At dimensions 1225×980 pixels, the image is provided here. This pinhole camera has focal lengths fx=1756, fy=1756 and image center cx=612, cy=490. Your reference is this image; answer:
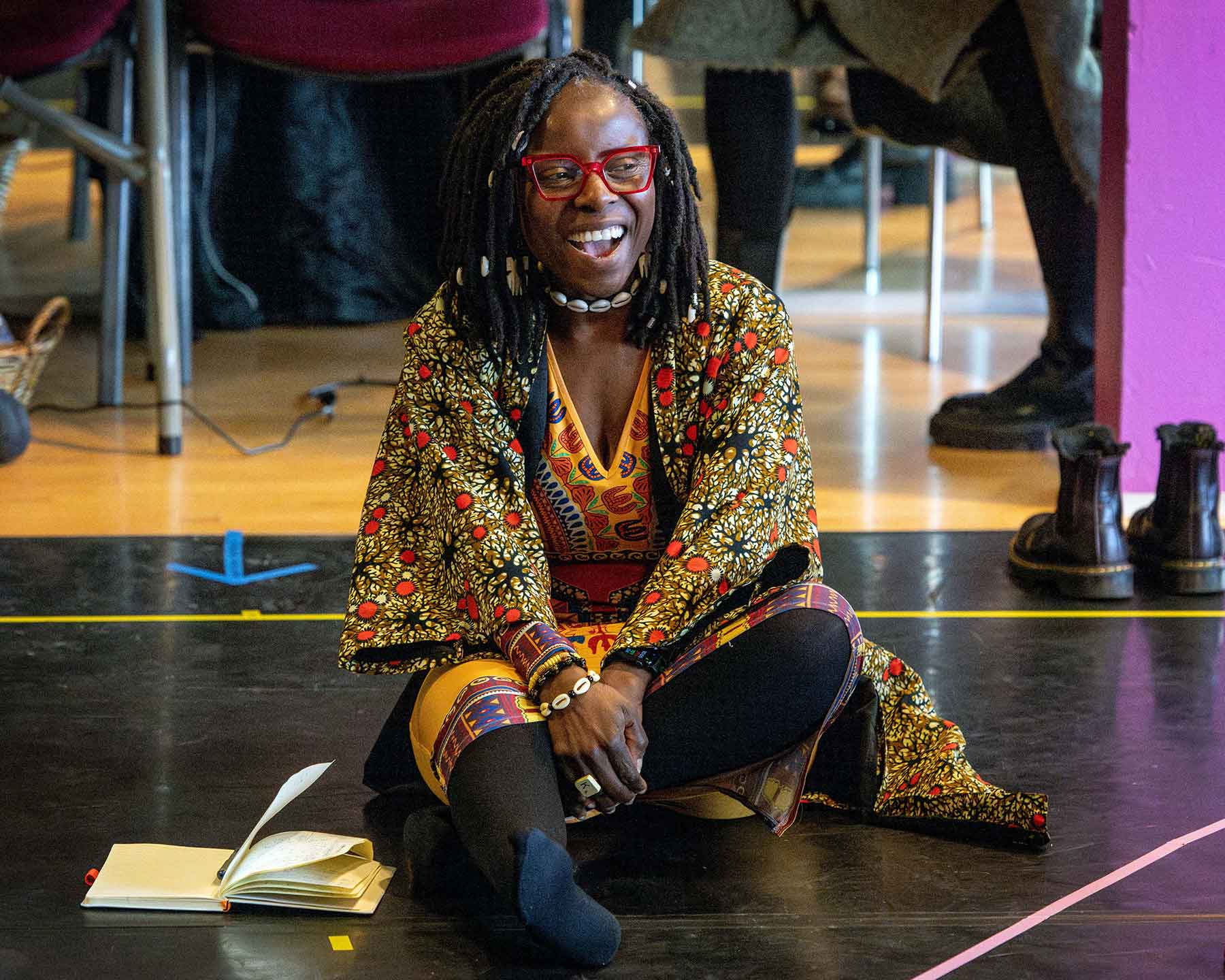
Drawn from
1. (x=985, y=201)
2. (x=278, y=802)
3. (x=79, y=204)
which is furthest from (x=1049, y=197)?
(x=79, y=204)

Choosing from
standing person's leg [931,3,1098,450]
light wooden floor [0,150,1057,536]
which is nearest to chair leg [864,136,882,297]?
light wooden floor [0,150,1057,536]

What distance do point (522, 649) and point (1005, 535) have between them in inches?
54.2

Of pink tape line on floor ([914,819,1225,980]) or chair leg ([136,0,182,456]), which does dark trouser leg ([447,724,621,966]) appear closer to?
pink tape line on floor ([914,819,1225,980])

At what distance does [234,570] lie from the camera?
2.54 metres

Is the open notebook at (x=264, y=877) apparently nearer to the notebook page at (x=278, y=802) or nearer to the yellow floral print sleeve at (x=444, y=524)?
the notebook page at (x=278, y=802)

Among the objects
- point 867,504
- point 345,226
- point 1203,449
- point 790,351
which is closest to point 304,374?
point 345,226

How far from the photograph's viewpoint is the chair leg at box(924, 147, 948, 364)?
408 centimetres

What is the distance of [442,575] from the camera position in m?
1.66

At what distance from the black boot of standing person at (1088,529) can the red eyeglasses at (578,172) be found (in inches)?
41.0

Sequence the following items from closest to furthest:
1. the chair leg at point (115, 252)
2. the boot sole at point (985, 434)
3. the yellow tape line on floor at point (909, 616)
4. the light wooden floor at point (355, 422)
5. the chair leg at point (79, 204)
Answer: the yellow tape line on floor at point (909, 616) → the light wooden floor at point (355, 422) → the boot sole at point (985, 434) → the chair leg at point (115, 252) → the chair leg at point (79, 204)

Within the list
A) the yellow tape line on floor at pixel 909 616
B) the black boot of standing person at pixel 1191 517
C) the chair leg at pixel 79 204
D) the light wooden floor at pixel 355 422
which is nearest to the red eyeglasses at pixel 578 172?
the yellow tape line on floor at pixel 909 616

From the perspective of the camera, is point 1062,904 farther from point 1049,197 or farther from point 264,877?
point 1049,197

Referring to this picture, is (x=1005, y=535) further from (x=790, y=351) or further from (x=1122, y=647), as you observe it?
(x=790, y=351)

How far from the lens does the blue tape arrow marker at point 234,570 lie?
98.7 inches
